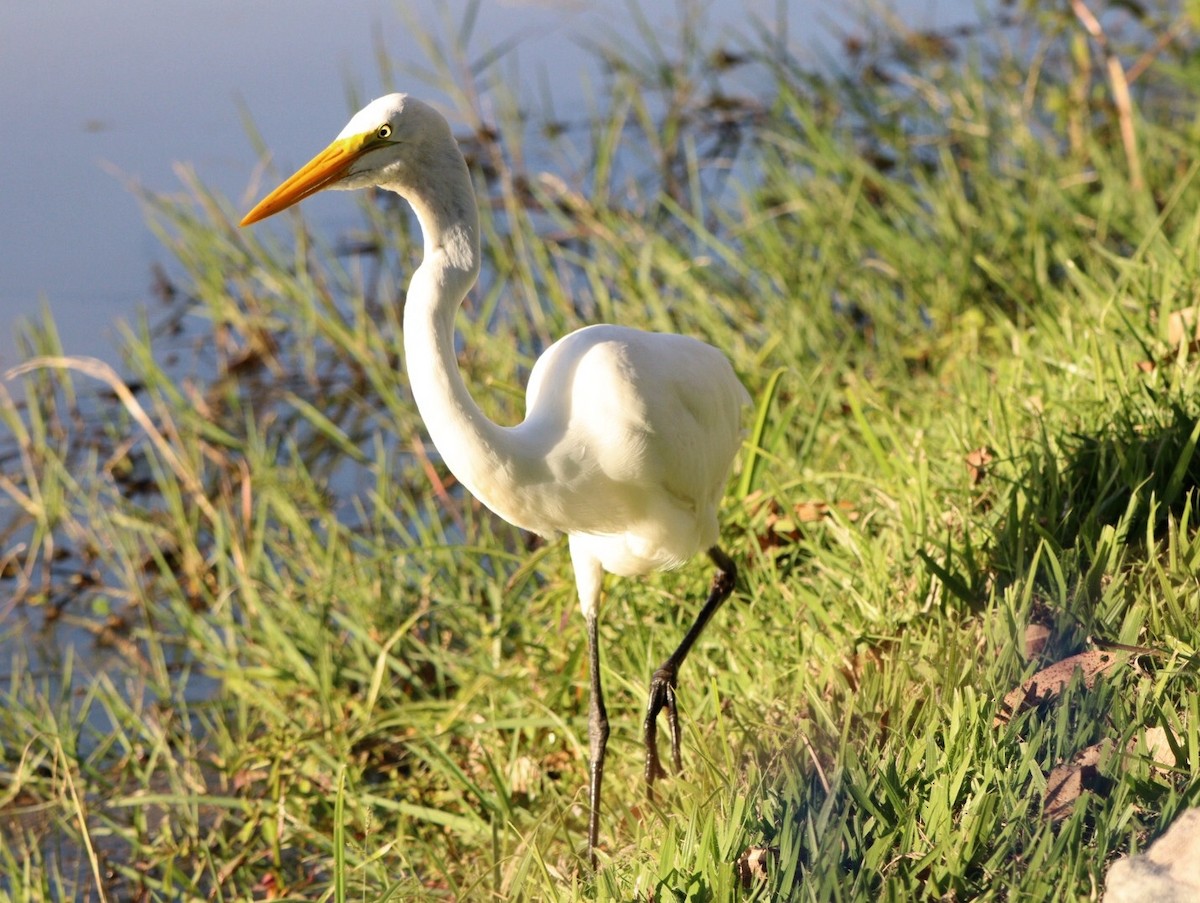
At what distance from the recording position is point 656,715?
2.84 meters

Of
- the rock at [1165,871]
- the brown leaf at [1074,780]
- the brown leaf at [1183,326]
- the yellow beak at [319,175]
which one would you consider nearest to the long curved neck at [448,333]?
the yellow beak at [319,175]

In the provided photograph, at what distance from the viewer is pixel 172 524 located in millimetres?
4867

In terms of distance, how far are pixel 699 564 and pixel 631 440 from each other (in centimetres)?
104

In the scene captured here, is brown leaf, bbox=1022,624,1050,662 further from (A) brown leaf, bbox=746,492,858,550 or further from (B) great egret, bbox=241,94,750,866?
(A) brown leaf, bbox=746,492,858,550

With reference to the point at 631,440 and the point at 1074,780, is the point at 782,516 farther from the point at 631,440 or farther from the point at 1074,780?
the point at 1074,780

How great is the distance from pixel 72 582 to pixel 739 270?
9.08ft

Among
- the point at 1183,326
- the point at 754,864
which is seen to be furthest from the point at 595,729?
the point at 1183,326

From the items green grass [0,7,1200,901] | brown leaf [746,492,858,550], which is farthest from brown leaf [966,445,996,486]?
brown leaf [746,492,858,550]

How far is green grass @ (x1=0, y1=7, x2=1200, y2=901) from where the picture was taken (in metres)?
2.13

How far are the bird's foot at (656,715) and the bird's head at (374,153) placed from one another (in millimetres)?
1179

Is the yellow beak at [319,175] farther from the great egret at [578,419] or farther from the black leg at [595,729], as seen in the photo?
the black leg at [595,729]

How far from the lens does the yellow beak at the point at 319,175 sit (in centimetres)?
232

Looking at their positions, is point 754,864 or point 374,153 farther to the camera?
point 374,153

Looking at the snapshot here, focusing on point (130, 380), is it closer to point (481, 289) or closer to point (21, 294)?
point (21, 294)
